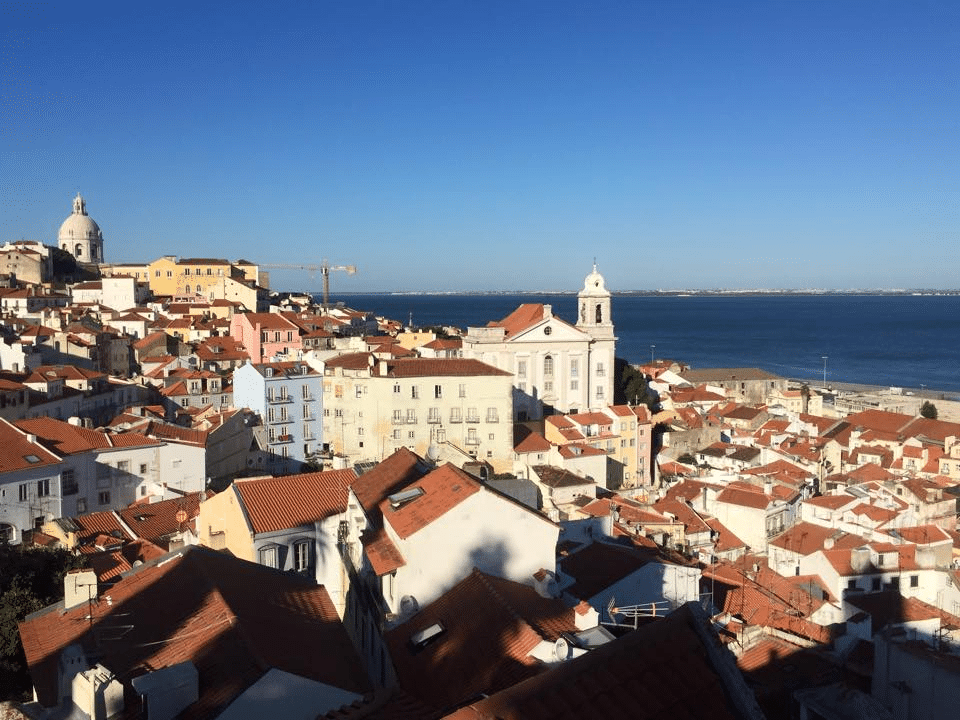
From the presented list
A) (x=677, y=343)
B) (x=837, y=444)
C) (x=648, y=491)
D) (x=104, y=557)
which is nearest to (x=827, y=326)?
(x=677, y=343)

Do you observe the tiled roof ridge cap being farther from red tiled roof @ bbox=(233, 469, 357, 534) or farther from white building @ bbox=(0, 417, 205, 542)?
white building @ bbox=(0, 417, 205, 542)

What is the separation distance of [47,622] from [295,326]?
3654 cm

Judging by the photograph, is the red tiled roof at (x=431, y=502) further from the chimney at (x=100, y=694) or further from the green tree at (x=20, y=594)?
the green tree at (x=20, y=594)

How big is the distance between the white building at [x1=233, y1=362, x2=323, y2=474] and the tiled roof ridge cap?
22433mm

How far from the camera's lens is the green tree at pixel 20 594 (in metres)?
9.67

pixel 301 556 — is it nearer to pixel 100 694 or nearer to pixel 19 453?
pixel 100 694

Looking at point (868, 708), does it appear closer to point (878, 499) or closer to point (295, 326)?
point (878, 499)

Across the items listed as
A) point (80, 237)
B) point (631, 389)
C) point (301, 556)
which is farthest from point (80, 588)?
point (80, 237)

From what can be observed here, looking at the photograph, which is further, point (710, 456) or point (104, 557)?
point (710, 456)

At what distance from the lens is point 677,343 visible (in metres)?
126

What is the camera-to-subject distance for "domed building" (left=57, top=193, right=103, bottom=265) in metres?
90.6

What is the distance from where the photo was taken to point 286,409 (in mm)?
31938

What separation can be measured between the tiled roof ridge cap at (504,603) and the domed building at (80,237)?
9076cm

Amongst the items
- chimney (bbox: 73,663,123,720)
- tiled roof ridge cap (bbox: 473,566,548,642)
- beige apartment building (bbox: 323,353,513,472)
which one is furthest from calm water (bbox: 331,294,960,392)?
chimney (bbox: 73,663,123,720)
